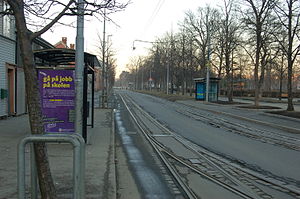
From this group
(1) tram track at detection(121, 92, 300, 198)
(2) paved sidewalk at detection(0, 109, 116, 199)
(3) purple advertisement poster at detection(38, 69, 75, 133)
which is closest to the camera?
(2) paved sidewalk at detection(0, 109, 116, 199)

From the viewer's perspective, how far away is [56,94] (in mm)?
9695

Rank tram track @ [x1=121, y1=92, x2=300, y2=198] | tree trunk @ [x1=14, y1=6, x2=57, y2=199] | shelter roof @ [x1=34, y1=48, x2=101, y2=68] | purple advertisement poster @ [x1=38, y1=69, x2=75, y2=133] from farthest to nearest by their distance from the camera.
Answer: shelter roof @ [x1=34, y1=48, x2=101, y2=68] → purple advertisement poster @ [x1=38, y1=69, x2=75, y2=133] → tram track @ [x1=121, y1=92, x2=300, y2=198] → tree trunk @ [x1=14, y1=6, x2=57, y2=199]

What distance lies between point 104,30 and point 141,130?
587 inches

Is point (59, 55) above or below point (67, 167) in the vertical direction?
above

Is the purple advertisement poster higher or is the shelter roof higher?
the shelter roof

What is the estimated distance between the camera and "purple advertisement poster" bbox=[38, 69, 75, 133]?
9.62 metres

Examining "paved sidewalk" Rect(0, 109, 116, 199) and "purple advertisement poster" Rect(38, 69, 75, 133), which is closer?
"paved sidewalk" Rect(0, 109, 116, 199)

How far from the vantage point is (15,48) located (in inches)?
679

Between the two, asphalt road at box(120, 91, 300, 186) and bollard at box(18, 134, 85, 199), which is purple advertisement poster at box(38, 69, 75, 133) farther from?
bollard at box(18, 134, 85, 199)

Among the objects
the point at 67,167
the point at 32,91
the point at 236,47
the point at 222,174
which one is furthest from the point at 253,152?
the point at 236,47

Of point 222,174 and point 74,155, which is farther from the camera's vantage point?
point 222,174

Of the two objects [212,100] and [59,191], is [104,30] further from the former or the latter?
[59,191]

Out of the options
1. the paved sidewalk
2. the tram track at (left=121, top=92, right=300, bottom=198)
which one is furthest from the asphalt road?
the paved sidewalk

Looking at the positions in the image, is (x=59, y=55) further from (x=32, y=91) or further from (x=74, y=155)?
(x=74, y=155)
